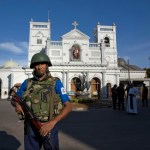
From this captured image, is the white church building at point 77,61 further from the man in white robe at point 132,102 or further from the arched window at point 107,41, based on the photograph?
the man in white robe at point 132,102

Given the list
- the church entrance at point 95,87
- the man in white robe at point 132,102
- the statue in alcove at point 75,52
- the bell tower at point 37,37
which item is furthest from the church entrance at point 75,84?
the man in white robe at point 132,102

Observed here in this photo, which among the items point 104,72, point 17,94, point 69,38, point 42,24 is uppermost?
point 42,24

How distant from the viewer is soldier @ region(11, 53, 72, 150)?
3.07m

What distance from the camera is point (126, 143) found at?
6508 mm

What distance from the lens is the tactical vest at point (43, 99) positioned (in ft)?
10.1

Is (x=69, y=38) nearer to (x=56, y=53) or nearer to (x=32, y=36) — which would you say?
(x=56, y=53)

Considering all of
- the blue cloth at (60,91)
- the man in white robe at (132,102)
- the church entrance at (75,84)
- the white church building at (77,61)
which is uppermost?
the white church building at (77,61)

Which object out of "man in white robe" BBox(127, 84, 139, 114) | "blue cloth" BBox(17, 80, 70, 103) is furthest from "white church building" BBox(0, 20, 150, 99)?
"blue cloth" BBox(17, 80, 70, 103)

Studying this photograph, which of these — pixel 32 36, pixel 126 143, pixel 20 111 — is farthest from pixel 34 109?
pixel 32 36

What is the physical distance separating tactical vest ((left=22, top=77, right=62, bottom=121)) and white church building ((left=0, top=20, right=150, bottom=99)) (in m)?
40.5

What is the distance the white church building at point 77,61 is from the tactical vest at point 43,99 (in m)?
40.5

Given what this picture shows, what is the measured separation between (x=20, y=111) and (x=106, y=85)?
1714 inches

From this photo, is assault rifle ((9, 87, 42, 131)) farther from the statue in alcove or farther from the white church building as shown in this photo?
the statue in alcove

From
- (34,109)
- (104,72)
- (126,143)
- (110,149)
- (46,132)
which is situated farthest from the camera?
(104,72)
